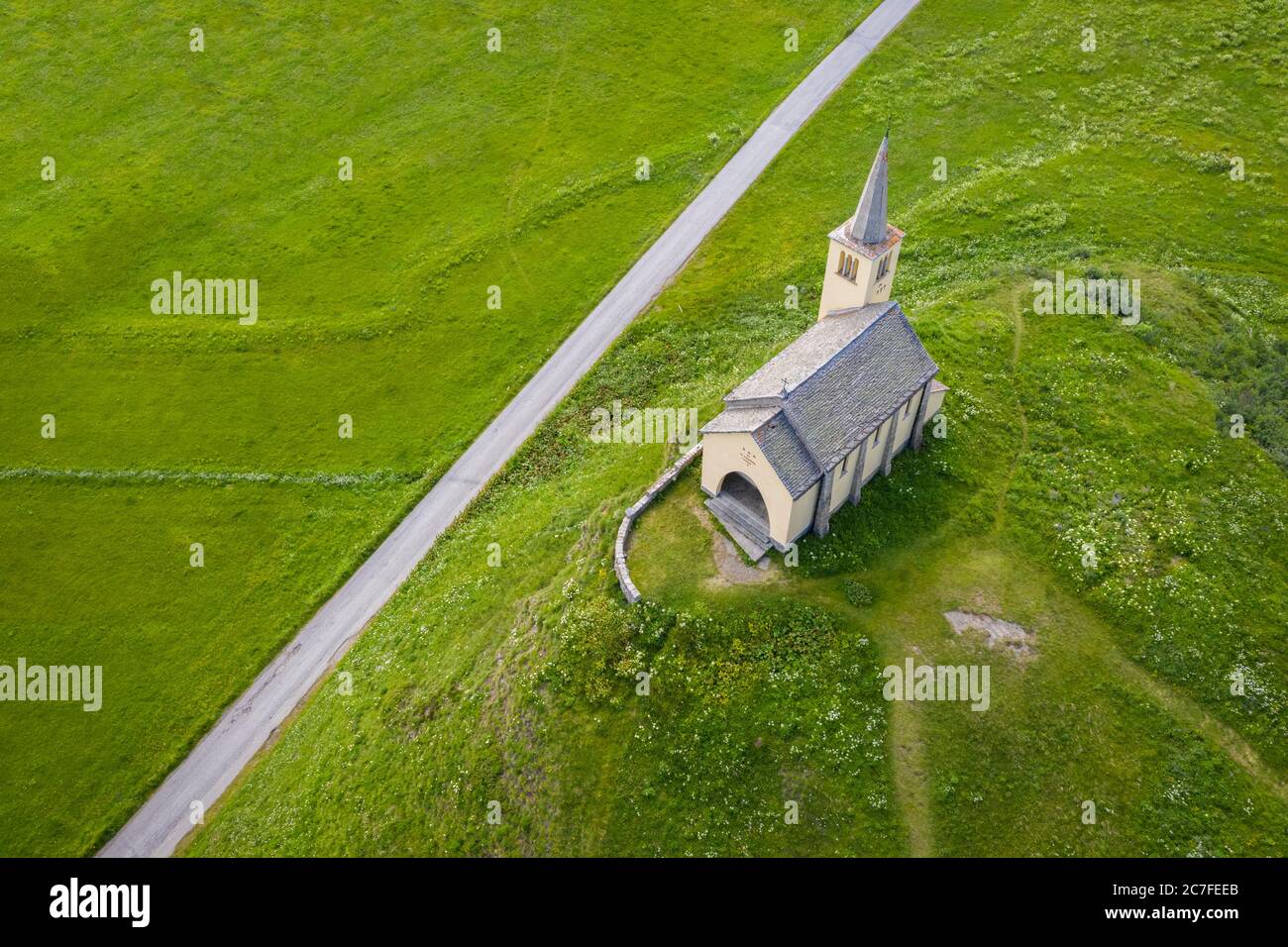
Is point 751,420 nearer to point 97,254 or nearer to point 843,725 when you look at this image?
point 843,725

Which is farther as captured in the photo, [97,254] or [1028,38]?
[1028,38]

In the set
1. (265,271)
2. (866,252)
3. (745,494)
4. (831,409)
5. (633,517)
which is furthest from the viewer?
(265,271)

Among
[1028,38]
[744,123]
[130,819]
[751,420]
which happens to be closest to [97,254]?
[130,819]

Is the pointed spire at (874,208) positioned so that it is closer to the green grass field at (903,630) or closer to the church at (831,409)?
the church at (831,409)

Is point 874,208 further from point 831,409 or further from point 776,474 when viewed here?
point 776,474

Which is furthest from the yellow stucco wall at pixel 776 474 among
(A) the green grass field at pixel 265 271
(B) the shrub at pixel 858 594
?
(A) the green grass field at pixel 265 271

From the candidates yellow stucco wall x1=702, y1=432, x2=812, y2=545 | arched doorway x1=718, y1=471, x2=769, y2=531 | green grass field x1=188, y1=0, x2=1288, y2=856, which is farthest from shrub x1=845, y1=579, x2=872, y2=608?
arched doorway x1=718, y1=471, x2=769, y2=531

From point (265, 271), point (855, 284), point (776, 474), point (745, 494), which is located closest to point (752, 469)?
point (776, 474)
